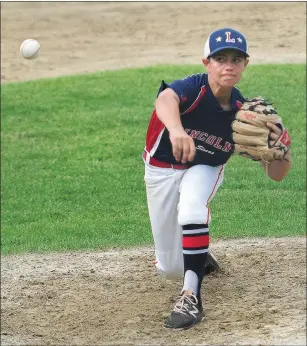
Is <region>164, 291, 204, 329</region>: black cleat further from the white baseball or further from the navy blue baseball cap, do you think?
the white baseball

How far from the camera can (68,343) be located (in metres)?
6.36

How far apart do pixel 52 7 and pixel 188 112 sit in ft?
54.1

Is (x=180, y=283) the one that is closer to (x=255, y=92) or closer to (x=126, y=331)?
(x=126, y=331)

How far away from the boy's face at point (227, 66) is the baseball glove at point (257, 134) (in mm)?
197

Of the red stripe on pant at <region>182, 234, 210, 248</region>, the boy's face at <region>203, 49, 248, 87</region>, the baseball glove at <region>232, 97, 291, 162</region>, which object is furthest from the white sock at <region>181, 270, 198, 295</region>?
the boy's face at <region>203, 49, 248, 87</region>

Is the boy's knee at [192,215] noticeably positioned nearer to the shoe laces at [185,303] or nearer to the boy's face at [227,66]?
the shoe laces at [185,303]

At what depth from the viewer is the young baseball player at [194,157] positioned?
245 inches

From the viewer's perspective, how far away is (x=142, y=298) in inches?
279

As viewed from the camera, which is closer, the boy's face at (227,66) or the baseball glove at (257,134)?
Result: the baseball glove at (257,134)

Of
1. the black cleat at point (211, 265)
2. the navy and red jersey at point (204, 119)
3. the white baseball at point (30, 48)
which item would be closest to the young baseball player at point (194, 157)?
the navy and red jersey at point (204, 119)

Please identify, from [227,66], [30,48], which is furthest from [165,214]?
[30,48]

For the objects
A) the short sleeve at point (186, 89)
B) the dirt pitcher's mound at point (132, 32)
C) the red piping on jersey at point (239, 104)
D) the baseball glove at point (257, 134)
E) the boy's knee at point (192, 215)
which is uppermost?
the dirt pitcher's mound at point (132, 32)

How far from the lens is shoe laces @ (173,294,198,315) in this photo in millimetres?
6273

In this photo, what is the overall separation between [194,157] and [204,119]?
24cm
